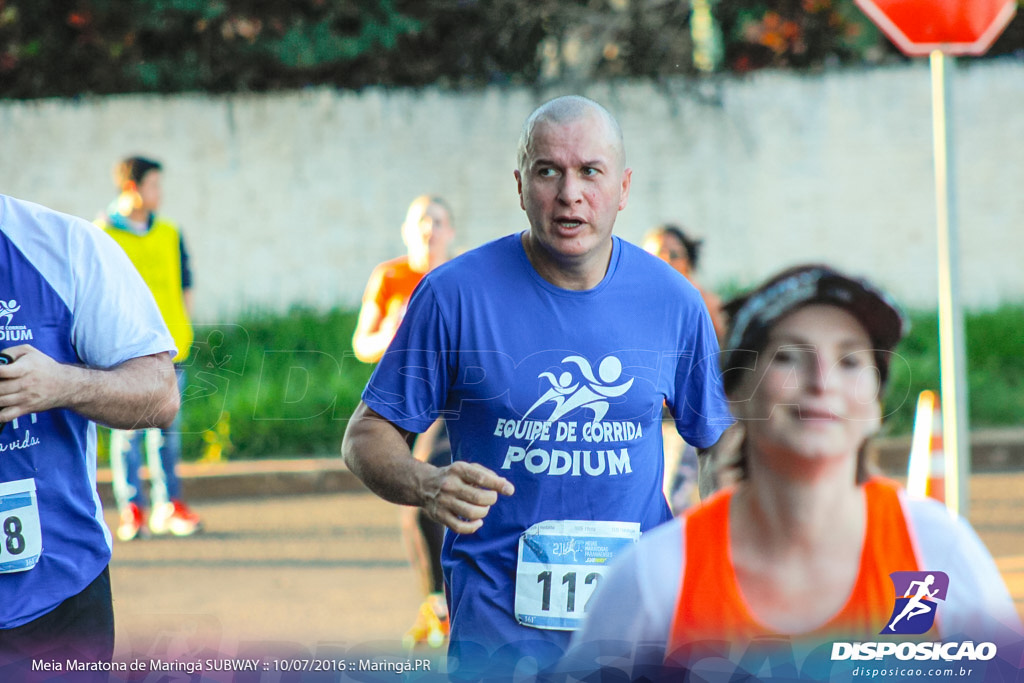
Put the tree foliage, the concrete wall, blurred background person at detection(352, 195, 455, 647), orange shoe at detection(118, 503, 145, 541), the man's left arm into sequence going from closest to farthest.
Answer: the man's left arm → blurred background person at detection(352, 195, 455, 647) → orange shoe at detection(118, 503, 145, 541) → the concrete wall → the tree foliage

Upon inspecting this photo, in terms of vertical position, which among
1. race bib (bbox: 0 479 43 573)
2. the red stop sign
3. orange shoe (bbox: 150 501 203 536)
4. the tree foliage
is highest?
the tree foliage

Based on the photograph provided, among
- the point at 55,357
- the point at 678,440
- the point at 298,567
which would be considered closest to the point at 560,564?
the point at 55,357

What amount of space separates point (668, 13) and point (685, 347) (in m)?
10.5

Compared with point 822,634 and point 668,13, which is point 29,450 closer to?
point 822,634

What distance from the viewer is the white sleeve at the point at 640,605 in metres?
1.59

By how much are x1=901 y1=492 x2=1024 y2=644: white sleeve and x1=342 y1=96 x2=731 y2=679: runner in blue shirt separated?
1186 millimetres

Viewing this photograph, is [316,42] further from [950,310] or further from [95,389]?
[95,389]

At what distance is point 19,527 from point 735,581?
1781mm

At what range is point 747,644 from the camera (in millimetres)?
1618

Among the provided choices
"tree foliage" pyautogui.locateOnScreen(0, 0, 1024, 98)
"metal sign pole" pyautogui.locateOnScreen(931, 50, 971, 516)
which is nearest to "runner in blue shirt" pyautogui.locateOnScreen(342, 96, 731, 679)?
"metal sign pole" pyautogui.locateOnScreen(931, 50, 971, 516)

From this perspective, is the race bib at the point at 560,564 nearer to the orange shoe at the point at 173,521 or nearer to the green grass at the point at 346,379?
the green grass at the point at 346,379

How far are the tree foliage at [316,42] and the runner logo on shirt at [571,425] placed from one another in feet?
33.2

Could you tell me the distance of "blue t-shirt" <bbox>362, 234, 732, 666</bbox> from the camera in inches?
112

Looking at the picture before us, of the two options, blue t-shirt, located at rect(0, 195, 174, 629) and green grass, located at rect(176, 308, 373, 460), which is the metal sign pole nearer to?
green grass, located at rect(176, 308, 373, 460)
